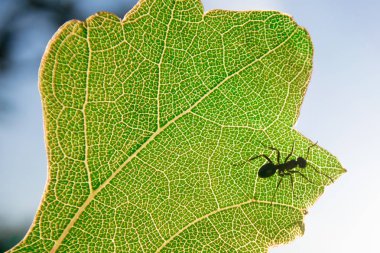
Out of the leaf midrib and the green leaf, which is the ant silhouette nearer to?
the green leaf

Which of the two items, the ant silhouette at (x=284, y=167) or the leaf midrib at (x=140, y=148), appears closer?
the leaf midrib at (x=140, y=148)

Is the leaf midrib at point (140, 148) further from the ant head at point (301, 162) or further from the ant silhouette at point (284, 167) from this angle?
the ant head at point (301, 162)

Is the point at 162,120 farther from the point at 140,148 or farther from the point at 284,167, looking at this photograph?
the point at 284,167

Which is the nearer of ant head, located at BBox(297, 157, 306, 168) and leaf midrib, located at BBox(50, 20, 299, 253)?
leaf midrib, located at BBox(50, 20, 299, 253)

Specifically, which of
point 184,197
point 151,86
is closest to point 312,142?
point 184,197

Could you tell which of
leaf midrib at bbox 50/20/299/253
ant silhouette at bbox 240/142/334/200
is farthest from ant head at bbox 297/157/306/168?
leaf midrib at bbox 50/20/299/253

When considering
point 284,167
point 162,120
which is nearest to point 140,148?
point 162,120

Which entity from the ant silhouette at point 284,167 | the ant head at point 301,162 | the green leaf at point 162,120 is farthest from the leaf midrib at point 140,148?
the ant head at point 301,162

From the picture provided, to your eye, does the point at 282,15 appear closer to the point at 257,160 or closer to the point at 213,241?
the point at 257,160
